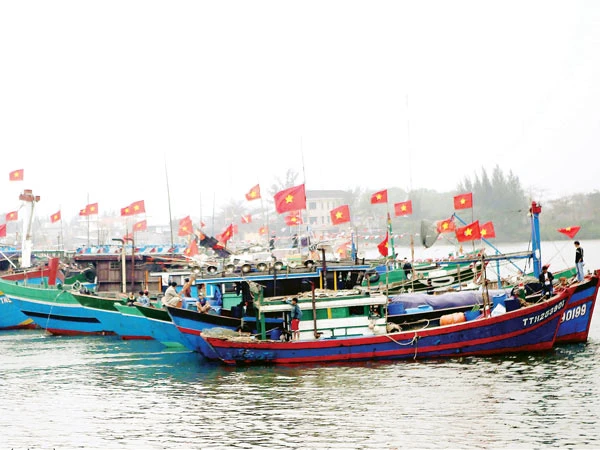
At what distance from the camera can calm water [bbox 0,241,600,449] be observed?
64.4 feet

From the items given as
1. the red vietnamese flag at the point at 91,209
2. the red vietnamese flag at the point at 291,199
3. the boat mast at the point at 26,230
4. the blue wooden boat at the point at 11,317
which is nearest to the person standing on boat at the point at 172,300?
the red vietnamese flag at the point at 291,199

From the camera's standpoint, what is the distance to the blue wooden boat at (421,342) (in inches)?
1133

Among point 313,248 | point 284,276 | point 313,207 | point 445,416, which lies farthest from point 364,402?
point 313,207

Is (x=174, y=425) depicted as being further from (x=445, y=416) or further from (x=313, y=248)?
(x=313, y=248)

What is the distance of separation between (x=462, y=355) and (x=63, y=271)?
1441 inches

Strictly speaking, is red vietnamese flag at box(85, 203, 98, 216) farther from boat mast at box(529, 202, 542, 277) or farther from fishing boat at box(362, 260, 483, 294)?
boat mast at box(529, 202, 542, 277)

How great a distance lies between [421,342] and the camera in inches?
1138

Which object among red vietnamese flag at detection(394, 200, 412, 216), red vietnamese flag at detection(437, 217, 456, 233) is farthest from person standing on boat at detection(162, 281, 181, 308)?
red vietnamese flag at detection(394, 200, 412, 216)

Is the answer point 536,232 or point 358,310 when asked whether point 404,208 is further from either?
point 358,310

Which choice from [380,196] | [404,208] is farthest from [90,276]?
[404,208]

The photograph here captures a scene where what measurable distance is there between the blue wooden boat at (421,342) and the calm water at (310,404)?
0.55m

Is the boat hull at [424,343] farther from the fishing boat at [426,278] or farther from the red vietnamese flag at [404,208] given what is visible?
the red vietnamese flag at [404,208]

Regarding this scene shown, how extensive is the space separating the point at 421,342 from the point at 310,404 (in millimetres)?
7000

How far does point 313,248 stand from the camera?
126ft
